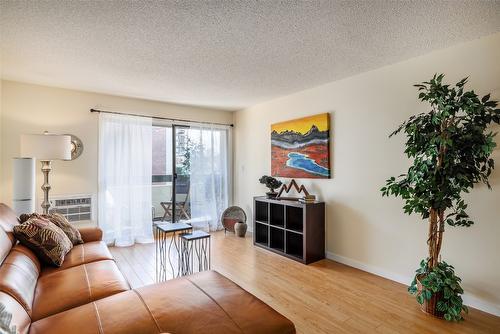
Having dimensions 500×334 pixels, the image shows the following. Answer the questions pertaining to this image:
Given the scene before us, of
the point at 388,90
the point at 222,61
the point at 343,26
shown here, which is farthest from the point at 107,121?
the point at 388,90

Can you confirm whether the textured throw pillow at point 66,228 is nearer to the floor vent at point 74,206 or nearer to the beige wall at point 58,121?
the floor vent at point 74,206

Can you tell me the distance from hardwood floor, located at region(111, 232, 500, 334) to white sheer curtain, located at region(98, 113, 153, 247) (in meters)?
0.40

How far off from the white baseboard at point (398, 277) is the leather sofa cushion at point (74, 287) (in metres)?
2.58

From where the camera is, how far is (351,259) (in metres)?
3.32

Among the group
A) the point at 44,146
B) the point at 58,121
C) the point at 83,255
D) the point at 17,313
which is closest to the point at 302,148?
the point at 83,255

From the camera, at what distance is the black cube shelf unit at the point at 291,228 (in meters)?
3.43

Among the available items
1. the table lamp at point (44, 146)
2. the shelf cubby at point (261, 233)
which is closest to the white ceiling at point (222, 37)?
the table lamp at point (44, 146)

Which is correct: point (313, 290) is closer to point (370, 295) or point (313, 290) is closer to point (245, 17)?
point (370, 295)

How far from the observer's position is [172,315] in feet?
4.62

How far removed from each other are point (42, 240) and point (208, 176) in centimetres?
306

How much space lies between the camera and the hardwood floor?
209cm

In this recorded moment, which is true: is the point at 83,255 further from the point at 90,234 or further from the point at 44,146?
the point at 44,146

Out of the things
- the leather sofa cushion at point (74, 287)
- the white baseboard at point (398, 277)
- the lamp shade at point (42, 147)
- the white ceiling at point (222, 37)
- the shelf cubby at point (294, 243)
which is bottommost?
the white baseboard at point (398, 277)

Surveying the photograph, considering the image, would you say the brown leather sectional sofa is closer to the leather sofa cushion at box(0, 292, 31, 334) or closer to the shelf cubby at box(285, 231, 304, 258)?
the leather sofa cushion at box(0, 292, 31, 334)
